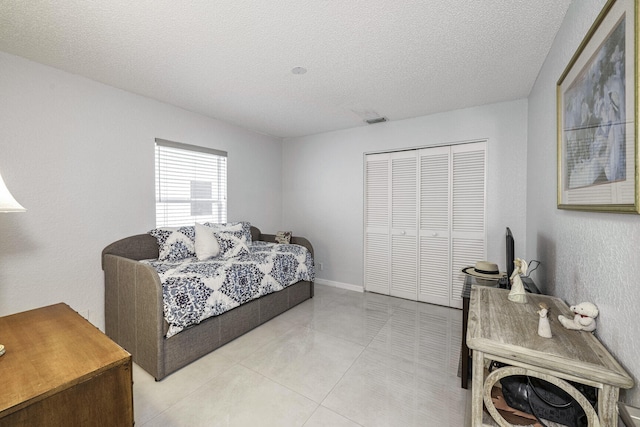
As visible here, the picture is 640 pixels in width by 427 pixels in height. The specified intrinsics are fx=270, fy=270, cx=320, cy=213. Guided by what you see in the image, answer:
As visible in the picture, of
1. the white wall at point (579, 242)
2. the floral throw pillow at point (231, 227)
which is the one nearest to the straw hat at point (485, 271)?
the white wall at point (579, 242)

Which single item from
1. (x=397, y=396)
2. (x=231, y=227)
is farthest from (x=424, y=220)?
(x=231, y=227)

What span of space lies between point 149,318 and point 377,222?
2.92 m

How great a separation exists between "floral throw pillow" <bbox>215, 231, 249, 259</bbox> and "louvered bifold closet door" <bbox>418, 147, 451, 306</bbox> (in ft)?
7.52

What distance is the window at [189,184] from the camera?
309 centimetres

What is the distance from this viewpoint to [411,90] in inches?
106

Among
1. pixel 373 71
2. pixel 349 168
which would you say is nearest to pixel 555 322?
pixel 373 71

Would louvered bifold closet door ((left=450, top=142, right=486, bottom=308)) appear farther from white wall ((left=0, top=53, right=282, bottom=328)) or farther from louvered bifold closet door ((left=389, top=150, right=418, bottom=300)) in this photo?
white wall ((left=0, top=53, right=282, bottom=328))

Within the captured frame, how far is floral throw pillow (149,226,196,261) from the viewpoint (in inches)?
110

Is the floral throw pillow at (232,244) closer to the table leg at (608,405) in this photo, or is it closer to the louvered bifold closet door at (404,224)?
the louvered bifold closet door at (404,224)

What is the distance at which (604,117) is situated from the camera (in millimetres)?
1029

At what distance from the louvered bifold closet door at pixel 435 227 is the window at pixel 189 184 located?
273cm

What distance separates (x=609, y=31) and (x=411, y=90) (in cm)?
180

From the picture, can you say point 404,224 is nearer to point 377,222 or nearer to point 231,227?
point 377,222

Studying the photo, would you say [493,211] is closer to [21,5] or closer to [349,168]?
[349,168]
